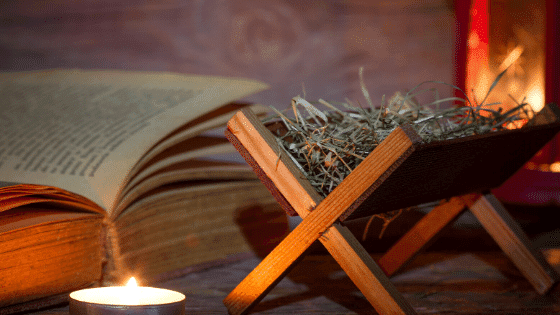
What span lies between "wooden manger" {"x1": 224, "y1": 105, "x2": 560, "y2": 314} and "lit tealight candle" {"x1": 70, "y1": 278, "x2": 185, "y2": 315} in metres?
0.11

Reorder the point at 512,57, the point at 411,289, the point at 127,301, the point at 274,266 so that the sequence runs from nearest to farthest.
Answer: the point at 127,301, the point at 274,266, the point at 411,289, the point at 512,57

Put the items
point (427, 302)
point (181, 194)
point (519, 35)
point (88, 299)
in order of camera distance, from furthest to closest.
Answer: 1. point (519, 35)
2. point (181, 194)
3. point (427, 302)
4. point (88, 299)

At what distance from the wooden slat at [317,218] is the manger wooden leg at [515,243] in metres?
0.25

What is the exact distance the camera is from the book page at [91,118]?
61 cm

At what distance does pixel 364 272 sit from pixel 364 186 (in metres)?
0.09

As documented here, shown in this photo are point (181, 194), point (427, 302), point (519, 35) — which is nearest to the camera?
point (427, 302)

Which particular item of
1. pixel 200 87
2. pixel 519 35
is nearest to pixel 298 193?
pixel 200 87

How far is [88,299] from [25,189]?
140mm

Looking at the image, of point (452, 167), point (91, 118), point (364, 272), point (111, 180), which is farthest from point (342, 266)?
point (91, 118)

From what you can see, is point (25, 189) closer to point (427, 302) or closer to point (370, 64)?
point (427, 302)

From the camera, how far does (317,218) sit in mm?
501

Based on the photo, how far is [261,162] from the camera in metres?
0.51

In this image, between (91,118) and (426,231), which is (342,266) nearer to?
(426,231)

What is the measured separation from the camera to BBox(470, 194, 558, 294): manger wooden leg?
26.0 inches
